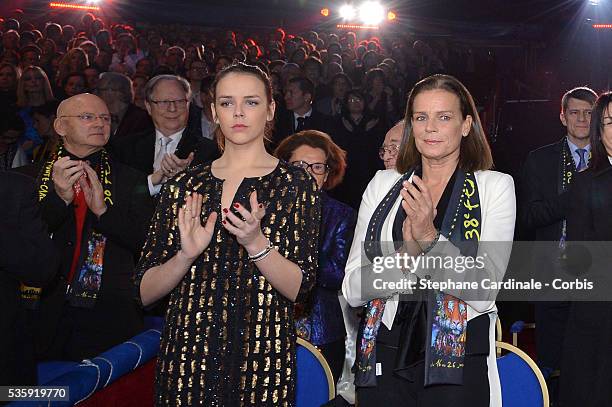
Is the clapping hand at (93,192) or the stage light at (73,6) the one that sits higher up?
the stage light at (73,6)

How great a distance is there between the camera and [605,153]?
4250 millimetres

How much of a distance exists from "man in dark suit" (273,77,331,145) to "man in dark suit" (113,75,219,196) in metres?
2.29

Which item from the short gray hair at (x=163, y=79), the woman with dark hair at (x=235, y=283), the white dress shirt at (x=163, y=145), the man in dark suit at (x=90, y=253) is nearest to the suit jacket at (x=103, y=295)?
the man in dark suit at (x=90, y=253)

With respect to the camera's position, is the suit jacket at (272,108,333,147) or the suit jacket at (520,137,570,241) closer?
the suit jacket at (520,137,570,241)

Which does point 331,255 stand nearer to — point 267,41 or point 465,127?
point 465,127

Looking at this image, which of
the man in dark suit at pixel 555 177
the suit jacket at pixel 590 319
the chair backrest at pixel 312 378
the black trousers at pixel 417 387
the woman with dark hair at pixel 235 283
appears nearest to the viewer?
the woman with dark hair at pixel 235 283

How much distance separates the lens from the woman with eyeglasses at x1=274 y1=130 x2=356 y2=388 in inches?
181

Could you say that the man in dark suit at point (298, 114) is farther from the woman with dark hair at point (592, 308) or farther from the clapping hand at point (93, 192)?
the woman with dark hair at point (592, 308)

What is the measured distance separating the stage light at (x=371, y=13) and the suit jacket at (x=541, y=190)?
14.9m

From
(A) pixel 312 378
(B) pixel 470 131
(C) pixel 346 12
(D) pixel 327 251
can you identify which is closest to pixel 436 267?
(B) pixel 470 131

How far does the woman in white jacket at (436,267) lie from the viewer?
3.15 meters

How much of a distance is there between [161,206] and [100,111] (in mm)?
1759

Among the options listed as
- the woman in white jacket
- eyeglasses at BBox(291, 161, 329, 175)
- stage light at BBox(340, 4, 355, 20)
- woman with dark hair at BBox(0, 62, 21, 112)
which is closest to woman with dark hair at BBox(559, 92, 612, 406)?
the woman in white jacket

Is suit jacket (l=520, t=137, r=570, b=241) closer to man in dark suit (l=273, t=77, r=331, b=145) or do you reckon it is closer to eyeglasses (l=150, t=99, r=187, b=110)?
eyeglasses (l=150, t=99, r=187, b=110)
